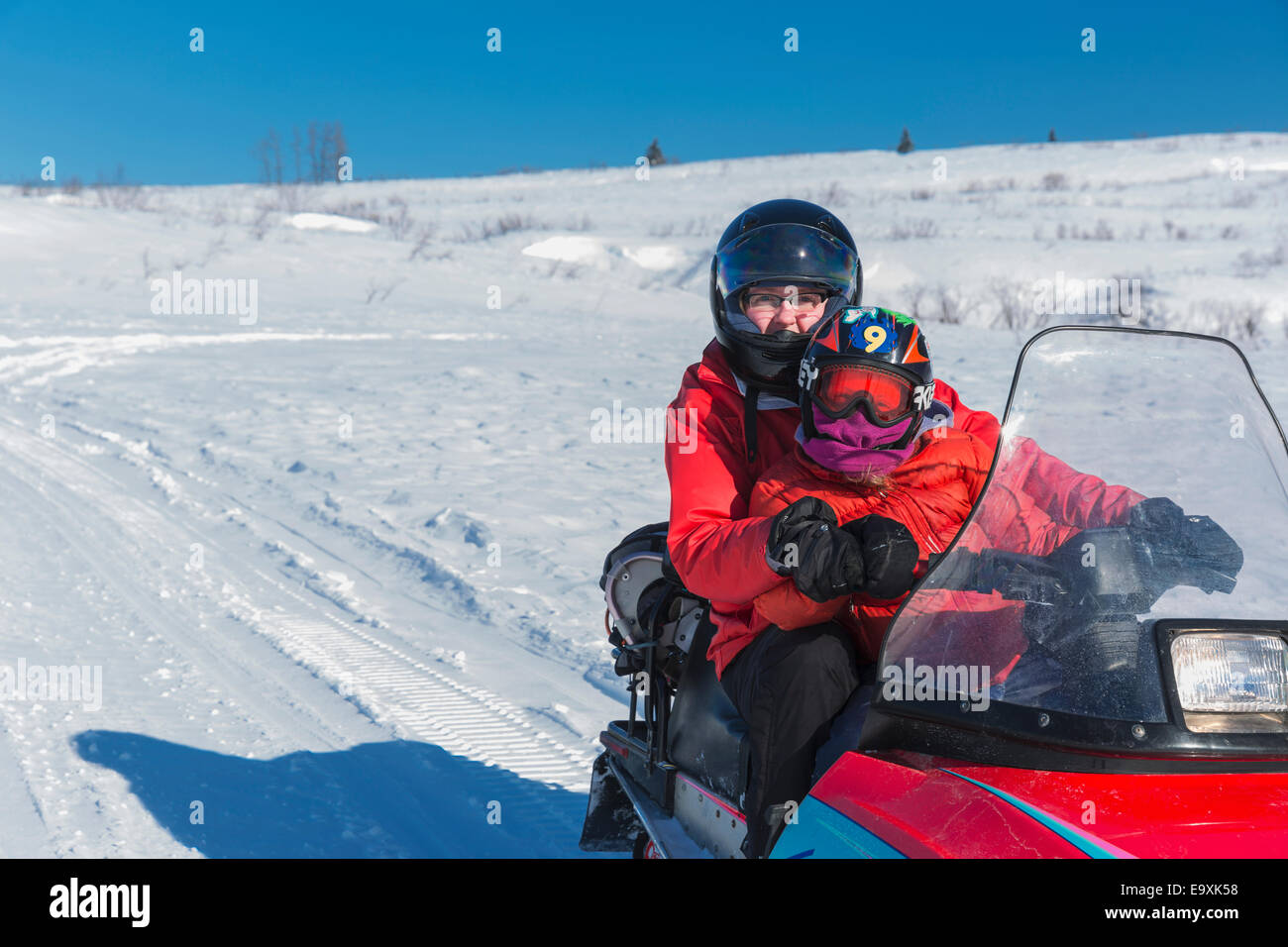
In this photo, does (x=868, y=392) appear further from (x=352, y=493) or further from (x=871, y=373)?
(x=352, y=493)

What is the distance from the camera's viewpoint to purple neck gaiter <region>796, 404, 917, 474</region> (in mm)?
2152

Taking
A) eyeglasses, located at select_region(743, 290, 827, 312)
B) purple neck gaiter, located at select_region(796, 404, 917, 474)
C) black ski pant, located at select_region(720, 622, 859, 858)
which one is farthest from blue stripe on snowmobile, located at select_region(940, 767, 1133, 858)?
eyeglasses, located at select_region(743, 290, 827, 312)

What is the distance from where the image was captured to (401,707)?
13.0 feet

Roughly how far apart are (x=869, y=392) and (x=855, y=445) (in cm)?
10

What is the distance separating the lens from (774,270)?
2.74m

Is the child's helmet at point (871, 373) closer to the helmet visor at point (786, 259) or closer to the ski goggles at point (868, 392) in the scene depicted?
the ski goggles at point (868, 392)

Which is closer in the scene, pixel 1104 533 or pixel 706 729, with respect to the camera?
pixel 1104 533

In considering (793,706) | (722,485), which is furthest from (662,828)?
(722,485)

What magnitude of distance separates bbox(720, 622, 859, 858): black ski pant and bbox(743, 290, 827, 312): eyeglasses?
91 cm

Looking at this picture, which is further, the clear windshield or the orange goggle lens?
the orange goggle lens

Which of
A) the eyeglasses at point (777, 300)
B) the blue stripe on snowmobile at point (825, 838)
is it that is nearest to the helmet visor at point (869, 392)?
the eyeglasses at point (777, 300)

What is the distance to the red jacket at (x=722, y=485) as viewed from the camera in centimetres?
210

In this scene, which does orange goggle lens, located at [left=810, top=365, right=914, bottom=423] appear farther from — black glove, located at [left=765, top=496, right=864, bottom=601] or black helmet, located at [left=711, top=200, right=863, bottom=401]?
black helmet, located at [left=711, top=200, right=863, bottom=401]

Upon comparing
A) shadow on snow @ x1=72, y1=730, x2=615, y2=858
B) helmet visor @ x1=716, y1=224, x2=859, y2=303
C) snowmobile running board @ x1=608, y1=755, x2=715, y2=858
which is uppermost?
helmet visor @ x1=716, y1=224, x2=859, y2=303
